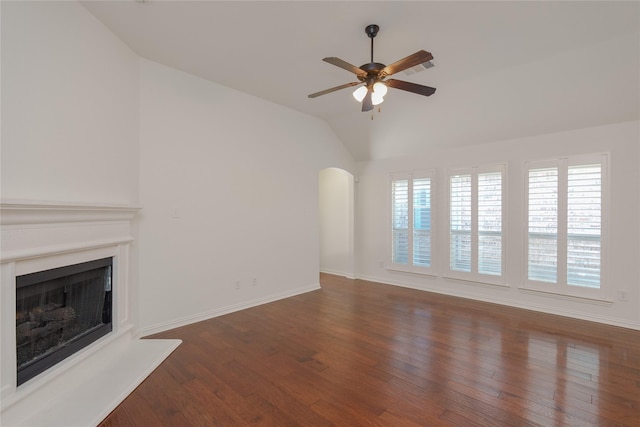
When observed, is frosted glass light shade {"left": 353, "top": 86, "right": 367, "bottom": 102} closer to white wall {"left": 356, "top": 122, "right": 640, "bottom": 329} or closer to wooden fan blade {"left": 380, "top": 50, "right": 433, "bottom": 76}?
wooden fan blade {"left": 380, "top": 50, "right": 433, "bottom": 76}

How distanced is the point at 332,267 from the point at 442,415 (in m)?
4.85

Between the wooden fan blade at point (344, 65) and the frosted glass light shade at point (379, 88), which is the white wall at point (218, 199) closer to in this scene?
the wooden fan blade at point (344, 65)

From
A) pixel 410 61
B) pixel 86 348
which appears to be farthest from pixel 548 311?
pixel 86 348

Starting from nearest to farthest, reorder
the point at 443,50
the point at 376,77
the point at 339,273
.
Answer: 1. the point at 376,77
2. the point at 443,50
3. the point at 339,273

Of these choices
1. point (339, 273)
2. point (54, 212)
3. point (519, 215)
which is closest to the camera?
point (54, 212)

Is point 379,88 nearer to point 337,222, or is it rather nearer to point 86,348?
point 86,348

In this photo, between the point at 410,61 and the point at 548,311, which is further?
the point at 548,311

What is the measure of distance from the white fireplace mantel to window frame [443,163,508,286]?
4269 mm

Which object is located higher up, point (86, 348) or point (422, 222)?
point (422, 222)

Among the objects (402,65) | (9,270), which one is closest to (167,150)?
(9,270)

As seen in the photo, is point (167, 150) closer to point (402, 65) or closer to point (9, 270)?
point (9, 270)

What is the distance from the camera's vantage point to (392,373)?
8.56 ft

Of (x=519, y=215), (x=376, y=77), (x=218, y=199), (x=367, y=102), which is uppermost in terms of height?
(x=376, y=77)

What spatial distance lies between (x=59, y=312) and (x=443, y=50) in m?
4.25
